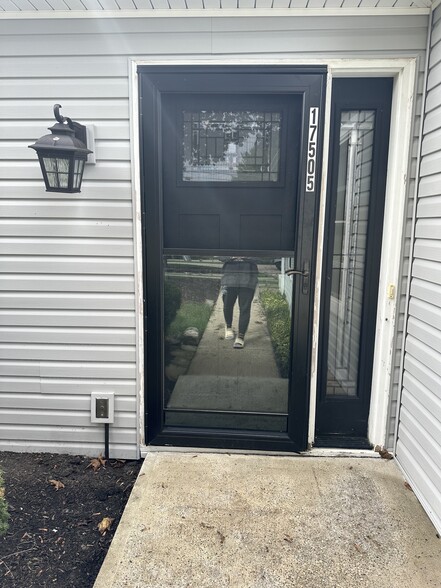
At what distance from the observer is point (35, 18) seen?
7.63 feet

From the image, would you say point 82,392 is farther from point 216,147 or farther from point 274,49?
point 274,49

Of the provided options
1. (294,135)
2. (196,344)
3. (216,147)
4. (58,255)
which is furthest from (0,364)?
(294,135)

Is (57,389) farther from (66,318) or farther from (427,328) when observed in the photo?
(427,328)

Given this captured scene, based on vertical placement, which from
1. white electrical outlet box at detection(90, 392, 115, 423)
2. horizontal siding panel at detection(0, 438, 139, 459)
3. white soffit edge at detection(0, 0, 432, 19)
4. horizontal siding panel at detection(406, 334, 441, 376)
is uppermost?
white soffit edge at detection(0, 0, 432, 19)

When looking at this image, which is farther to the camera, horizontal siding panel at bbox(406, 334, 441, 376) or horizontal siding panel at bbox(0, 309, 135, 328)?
horizontal siding panel at bbox(0, 309, 135, 328)

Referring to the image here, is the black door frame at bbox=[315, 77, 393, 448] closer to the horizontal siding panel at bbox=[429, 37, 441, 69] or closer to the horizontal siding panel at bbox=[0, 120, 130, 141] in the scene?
the horizontal siding panel at bbox=[429, 37, 441, 69]

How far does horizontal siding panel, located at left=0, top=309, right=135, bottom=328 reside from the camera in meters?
2.55

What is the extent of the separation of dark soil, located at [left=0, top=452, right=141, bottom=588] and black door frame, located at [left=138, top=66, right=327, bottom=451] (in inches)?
16.4

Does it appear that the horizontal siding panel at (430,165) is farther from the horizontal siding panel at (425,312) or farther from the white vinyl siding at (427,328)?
the horizontal siding panel at (425,312)

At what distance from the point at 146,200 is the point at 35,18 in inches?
Answer: 47.6

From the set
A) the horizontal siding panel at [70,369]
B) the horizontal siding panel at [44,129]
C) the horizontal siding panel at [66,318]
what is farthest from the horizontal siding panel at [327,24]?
the horizontal siding panel at [70,369]

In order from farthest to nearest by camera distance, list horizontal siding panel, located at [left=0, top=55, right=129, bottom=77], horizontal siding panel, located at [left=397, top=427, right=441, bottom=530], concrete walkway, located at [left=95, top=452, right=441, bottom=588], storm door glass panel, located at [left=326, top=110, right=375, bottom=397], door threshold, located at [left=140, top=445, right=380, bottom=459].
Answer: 1. door threshold, located at [left=140, top=445, right=380, bottom=459]
2. storm door glass panel, located at [left=326, top=110, right=375, bottom=397]
3. horizontal siding panel, located at [left=0, top=55, right=129, bottom=77]
4. horizontal siding panel, located at [left=397, top=427, right=441, bottom=530]
5. concrete walkway, located at [left=95, top=452, right=441, bottom=588]

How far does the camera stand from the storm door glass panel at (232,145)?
93.7 inches

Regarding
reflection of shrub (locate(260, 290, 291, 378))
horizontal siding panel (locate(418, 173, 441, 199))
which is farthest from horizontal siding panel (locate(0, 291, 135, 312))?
horizontal siding panel (locate(418, 173, 441, 199))
